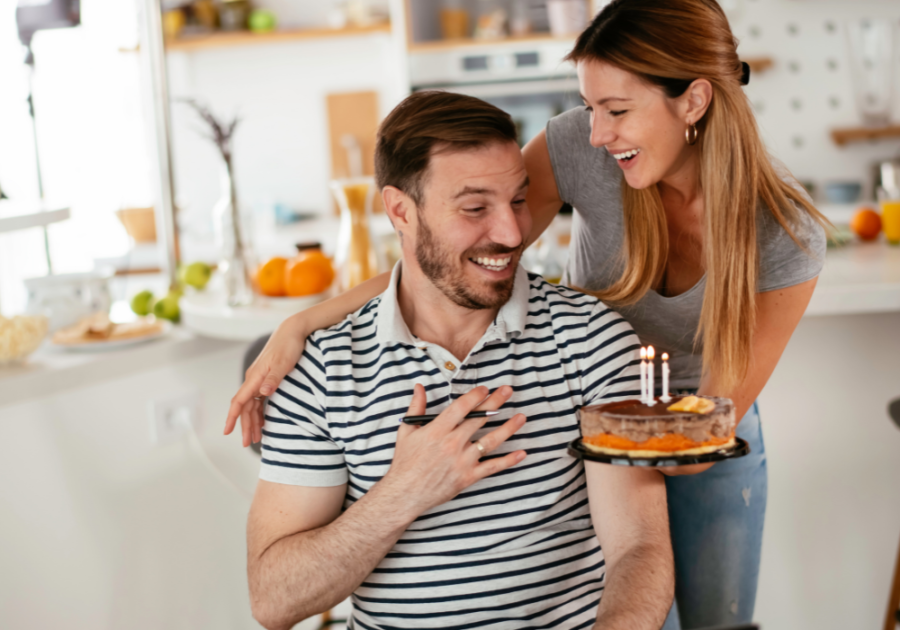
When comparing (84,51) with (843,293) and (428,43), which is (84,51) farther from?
(843,293)

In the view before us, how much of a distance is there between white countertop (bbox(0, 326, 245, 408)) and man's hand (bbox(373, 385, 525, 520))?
3.19 ft

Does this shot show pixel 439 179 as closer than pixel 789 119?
Yes

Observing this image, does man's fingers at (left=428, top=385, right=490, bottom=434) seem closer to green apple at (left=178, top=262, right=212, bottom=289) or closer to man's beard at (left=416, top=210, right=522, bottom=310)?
man's beard at (left=416, top=210, right=522, bottom=310)

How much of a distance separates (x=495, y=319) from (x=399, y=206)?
23 cm

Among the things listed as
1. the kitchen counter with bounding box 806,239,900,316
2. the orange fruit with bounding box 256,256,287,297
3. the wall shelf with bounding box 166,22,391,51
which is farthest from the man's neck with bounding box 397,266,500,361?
the wall shelf with bounding box 166,22,391,51

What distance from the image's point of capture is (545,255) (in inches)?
83.4

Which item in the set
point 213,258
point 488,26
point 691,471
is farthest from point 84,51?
point 691,471

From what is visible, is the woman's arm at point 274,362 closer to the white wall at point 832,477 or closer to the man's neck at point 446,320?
the man's neck at point 446,320

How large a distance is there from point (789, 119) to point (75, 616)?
421 cm

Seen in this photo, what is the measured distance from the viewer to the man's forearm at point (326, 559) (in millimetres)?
1104

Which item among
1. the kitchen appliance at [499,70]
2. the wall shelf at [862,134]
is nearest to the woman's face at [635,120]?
the kitchen appliance at [499,70]

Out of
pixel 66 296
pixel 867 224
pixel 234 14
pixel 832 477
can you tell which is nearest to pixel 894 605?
pixel 832 477

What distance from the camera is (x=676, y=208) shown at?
4.62 ft

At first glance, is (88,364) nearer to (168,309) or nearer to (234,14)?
(168,309)
